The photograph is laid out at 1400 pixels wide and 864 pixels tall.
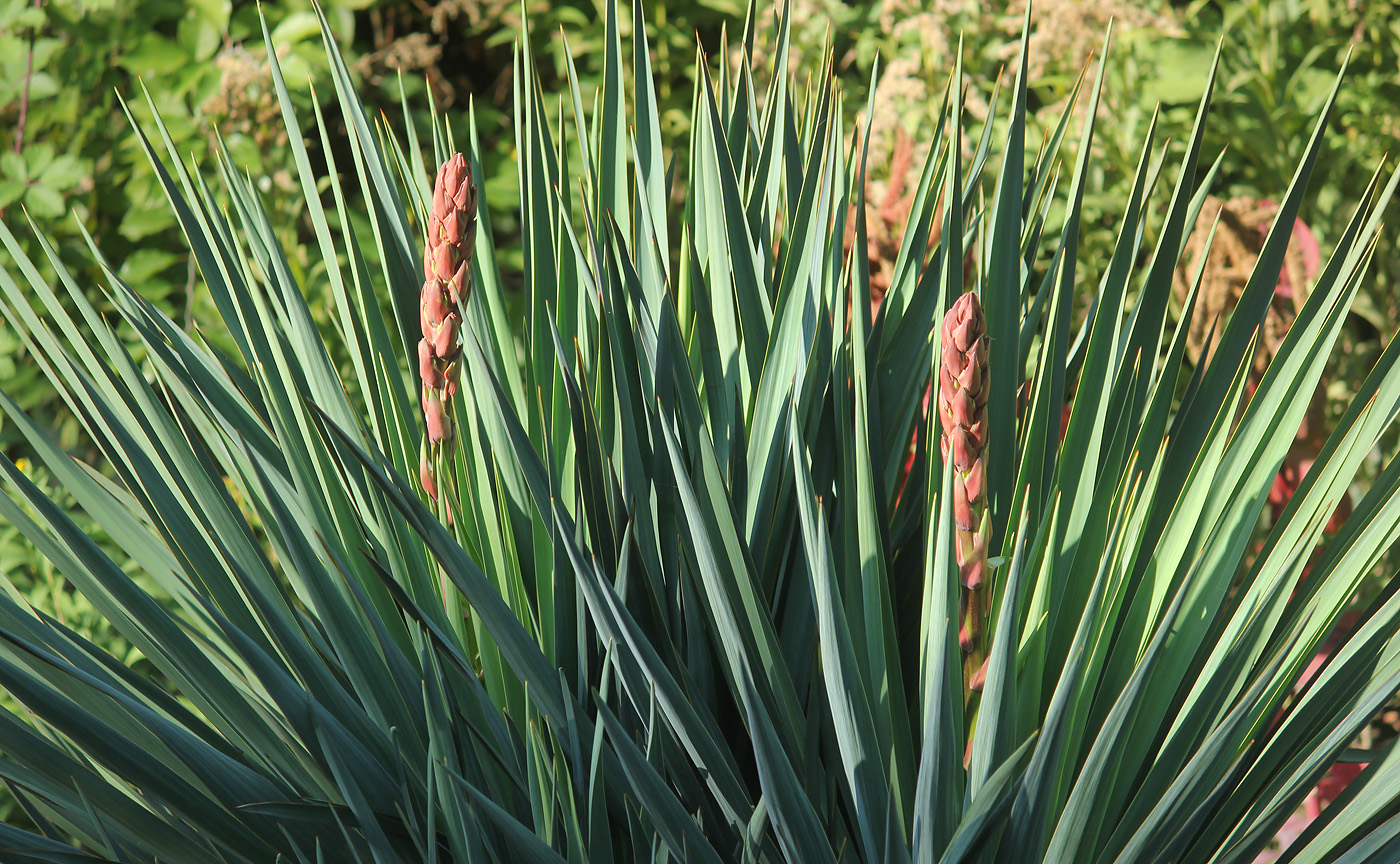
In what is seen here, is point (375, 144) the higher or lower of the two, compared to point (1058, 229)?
higher

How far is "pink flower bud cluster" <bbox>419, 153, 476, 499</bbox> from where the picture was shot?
66 cm

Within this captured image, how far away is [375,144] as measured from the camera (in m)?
0.83

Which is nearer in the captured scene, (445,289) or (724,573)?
(724,573)

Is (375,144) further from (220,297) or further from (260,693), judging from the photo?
(260,693)

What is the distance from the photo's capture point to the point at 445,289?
0.68 m

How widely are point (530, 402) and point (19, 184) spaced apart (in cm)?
161

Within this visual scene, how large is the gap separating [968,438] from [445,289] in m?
0.36

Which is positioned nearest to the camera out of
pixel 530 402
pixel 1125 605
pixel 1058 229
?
pixel 1125 605

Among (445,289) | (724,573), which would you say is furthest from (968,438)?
(445,289)

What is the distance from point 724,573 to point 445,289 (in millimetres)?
280

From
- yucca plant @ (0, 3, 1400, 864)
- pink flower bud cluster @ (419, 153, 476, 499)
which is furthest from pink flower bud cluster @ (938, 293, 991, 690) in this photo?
pink flower bud cluster @ (419, 153, 476, 499)

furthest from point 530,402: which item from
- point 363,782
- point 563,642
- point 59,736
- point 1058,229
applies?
point 1058,229

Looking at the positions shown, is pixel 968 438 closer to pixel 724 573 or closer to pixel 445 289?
pixel 724 573

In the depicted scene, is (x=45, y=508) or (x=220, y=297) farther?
(x=220, y=297)
